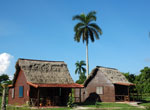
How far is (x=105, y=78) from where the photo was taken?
2938 centimetres

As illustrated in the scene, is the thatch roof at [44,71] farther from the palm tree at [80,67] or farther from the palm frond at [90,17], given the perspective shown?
the palm tree at [80,67]

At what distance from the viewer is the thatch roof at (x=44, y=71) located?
22781 mm

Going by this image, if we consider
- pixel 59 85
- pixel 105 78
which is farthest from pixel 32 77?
pixel 105 78

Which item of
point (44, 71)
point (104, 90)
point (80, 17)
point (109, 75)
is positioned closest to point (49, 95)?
point (44, 71)

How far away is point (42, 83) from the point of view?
22.3 metres

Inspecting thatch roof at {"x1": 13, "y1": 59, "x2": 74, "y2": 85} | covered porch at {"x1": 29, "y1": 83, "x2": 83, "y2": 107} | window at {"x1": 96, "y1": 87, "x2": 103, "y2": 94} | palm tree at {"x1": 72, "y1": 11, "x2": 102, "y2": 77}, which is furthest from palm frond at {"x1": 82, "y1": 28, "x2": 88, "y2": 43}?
covered porch at {"x1": 29, "y1": 83, "x2": 83, "y2": 107}

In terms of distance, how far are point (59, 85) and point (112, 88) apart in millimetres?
9341

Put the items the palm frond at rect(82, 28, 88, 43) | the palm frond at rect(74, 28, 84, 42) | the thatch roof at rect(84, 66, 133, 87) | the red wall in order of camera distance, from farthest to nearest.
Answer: the palm frond at rect(74, 28, 84, 42), the palm frond at rect(82, 28, 88, 43), the thatch roof at rect(84, 66, 133, 87), the red wall

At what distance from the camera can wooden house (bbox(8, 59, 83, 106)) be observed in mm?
22281

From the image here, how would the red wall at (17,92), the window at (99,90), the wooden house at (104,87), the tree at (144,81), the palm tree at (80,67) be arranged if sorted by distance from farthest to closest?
the palm tree at (80,67) → the tree at (144,81) → the window at (99,90) → the wooden house at (104,87) → the red wall at (17,92)

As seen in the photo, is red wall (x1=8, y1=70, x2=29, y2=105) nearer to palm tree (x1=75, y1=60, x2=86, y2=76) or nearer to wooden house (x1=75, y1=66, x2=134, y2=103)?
wooden house (x1=75, y1=66, x2=134, y2=103)

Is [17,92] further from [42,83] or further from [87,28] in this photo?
[87,28]

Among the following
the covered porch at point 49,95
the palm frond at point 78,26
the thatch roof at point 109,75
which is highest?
the palm frond at point 78,26

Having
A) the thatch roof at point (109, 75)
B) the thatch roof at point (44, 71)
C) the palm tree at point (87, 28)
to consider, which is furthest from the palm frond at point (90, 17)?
the thatch roof at point (44, 71)
